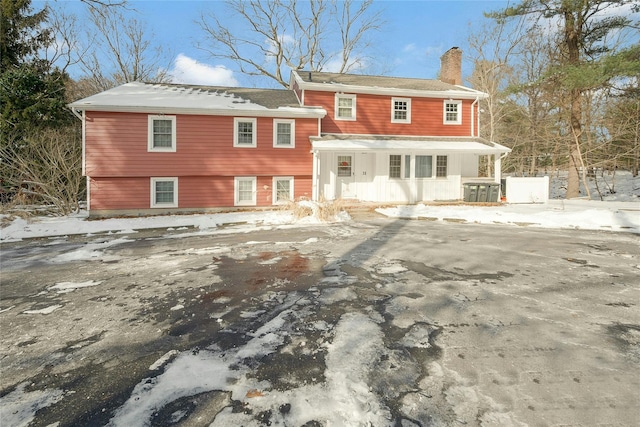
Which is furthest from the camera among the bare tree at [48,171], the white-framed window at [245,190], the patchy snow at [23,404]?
the white-framed window at [245,190]

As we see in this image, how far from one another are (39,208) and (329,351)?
15.8 meters

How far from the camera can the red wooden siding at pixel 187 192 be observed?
13.5 metres

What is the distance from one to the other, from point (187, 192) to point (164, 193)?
95 centimetres

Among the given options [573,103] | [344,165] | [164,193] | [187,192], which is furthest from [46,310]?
[573,103]

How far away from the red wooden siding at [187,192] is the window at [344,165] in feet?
5.34

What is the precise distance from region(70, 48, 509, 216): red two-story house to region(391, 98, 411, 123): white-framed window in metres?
0.05

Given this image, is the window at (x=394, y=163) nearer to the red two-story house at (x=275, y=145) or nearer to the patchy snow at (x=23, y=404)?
the red two-story house at (x=275, y=145)

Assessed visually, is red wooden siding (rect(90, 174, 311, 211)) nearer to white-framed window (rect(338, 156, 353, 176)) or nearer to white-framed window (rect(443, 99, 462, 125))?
white-framed window (rect(338, 156, 353, 176))

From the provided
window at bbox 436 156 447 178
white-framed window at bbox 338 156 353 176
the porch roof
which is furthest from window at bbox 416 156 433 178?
white-framed window at bbox 338 156 353 176

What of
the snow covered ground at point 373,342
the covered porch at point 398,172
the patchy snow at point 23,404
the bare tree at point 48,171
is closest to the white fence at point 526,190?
the covered porch at point 398,172

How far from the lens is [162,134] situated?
45.6ft

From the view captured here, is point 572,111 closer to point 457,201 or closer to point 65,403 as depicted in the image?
point 457,201

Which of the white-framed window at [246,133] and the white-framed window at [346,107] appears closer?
the white-framed window at [246,133]

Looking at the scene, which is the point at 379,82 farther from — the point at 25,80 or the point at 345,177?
the point at 25,80
